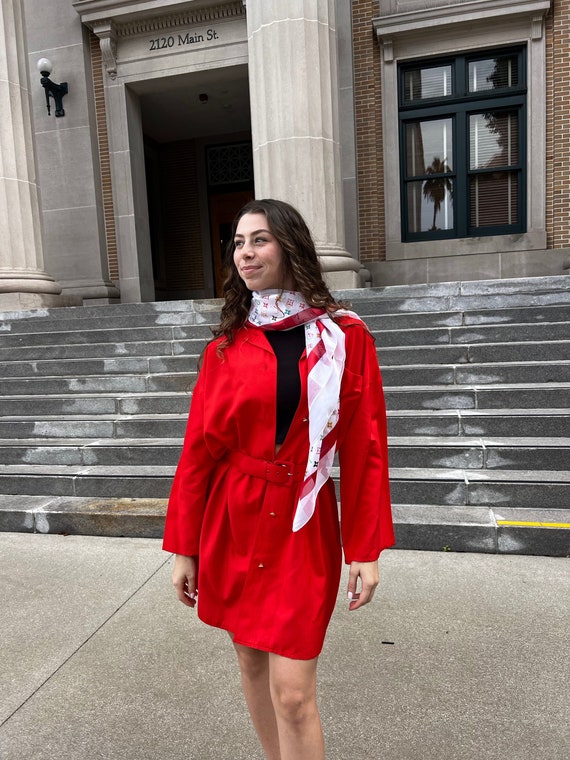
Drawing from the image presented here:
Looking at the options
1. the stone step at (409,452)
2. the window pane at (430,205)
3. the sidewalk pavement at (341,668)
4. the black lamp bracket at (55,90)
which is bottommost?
the sidewalk pavement at (341,668)

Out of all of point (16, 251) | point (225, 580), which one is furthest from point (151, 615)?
point (16, 251)

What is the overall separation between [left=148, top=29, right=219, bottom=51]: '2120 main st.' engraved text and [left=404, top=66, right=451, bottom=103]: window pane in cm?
390

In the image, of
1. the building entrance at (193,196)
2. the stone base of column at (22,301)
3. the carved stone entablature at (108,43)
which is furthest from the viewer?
the building entrance at (193,196)

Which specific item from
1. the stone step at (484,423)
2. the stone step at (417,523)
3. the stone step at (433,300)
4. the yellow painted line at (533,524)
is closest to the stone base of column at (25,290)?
the stone step at (433,300)

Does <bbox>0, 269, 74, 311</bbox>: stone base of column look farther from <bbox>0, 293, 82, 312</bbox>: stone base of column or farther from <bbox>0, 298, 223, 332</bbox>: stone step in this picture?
<bbox>0, 298, 223, 332</bbox>: stone step

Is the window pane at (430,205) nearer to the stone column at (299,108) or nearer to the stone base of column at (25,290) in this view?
the stone column at (299,108)

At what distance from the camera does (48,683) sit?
8.58 ft

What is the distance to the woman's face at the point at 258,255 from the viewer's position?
1.68 m

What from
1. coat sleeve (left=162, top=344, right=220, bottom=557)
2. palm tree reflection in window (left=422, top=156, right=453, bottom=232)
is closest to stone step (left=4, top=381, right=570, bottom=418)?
coat sleeve (left=162, top=344, right=220, bottom=557)

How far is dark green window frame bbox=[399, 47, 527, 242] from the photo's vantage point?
11141mm

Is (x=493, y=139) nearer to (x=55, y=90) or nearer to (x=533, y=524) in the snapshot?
(x=55, y=90)

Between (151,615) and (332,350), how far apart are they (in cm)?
223

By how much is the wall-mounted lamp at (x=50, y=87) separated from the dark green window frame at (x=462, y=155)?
692cm

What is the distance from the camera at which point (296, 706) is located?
1.56 metres
